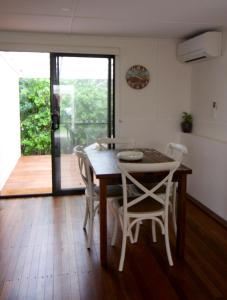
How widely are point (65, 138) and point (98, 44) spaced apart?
1.40m

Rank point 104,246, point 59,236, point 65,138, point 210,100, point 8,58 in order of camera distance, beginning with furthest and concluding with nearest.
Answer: point 8,58 < point 65,138 < point 210,100 < point 59,236 < point 104,246

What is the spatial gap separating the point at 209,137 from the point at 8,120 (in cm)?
390

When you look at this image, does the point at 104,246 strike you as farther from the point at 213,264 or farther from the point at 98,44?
the point at 98,44

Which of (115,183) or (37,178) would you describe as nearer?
(115,183)

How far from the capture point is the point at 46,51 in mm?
4113

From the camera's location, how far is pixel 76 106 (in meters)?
4.46

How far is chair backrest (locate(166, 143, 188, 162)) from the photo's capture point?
10.1 feet

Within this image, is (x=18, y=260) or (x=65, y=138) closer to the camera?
(x=18, y=260)

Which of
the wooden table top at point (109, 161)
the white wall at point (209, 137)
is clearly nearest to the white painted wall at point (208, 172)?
the white wall at point (209, 137)

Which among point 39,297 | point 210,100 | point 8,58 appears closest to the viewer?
point 39,297

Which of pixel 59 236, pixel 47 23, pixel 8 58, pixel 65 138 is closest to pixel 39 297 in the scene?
pixel 59 236

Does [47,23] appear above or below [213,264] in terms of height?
above

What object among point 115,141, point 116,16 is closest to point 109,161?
point 115,141

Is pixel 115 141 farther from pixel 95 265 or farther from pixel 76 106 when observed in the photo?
pixel 95 265
